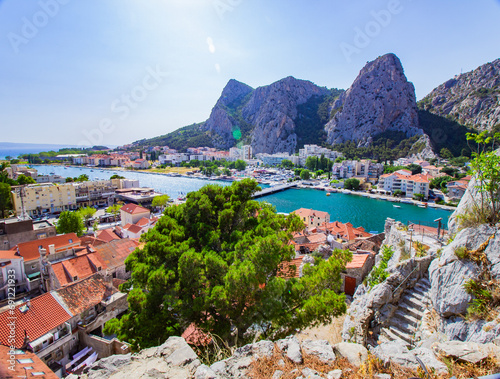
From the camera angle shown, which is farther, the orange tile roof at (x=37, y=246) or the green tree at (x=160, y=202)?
the green tree at (x=160, y=202)

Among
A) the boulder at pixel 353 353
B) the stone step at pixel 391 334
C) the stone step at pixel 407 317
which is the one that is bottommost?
the stone step at pixel 391 334

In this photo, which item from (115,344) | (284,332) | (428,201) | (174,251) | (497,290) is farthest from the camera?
(428,201)

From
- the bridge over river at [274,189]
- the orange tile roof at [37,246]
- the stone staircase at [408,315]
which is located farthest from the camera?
the bridge over river at [274,189]

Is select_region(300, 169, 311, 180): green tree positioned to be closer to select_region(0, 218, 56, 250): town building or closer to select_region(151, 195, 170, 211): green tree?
select_region(151, 195, 170, 211): green tree

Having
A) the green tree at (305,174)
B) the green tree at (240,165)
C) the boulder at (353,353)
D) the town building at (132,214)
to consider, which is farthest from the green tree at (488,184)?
the green tree at (240,165)

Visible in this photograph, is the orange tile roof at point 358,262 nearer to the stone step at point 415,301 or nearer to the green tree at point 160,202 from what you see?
the stone step at point 415,301

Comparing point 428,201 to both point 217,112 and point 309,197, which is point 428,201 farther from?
point 217,112

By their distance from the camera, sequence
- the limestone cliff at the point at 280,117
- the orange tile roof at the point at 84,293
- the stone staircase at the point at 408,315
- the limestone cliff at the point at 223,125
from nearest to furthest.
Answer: the stone staircase at the point at 408,315 → the orange tile roof at the point at 84,293 → the limestone cliff at the point at 280,117 → the limestone cliff at the point at 223,125

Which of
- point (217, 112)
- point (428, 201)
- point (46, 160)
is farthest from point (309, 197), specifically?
point (46, 160)
